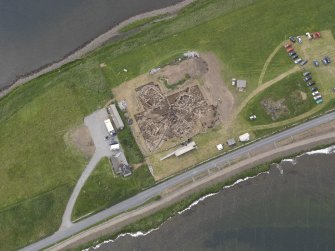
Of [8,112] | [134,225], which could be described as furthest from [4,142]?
[134,225]

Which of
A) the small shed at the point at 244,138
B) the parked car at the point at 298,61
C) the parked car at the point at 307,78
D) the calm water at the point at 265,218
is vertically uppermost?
the parked car at the point at 298,61

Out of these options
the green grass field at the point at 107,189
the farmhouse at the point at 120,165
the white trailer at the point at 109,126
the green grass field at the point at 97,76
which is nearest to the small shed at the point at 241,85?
the green grass field at the point at 97,76

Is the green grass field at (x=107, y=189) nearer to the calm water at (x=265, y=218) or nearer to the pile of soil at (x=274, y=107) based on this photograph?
the calm water at (x=265, y=218)

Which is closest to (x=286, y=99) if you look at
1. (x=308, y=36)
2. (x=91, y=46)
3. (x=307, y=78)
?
(x=307, y=78)

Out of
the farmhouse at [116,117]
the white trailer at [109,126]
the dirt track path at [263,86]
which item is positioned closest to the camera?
the white trailer at [109,126]

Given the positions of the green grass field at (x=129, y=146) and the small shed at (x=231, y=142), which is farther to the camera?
the green grass field at (x=129, y=146)
